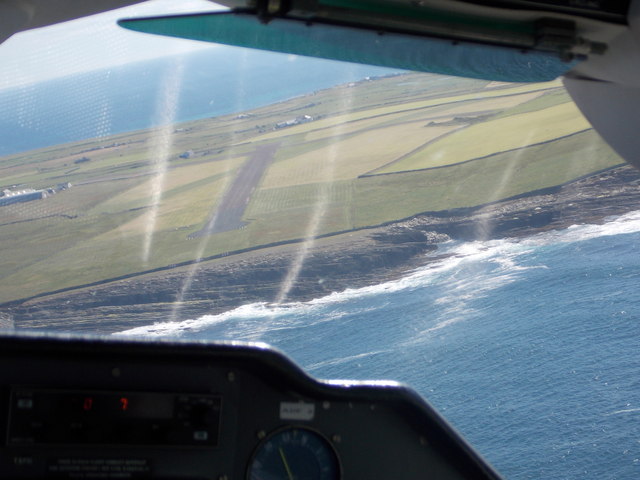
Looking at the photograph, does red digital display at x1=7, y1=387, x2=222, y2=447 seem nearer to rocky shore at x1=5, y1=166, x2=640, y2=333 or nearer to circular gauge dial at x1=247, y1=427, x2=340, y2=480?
circular gauge dial at x1=247, y1=427, x2=340, y2=480

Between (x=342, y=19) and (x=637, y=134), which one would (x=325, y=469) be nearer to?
(x=342, y=19)

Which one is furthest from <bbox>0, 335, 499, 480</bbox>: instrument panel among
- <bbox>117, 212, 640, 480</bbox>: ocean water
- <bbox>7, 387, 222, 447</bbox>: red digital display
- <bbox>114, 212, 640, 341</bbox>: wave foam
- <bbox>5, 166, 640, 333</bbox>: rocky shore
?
<bbox>5, 166, 640, 333</bbox>: rocky shore

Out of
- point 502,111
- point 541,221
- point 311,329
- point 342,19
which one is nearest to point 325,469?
point 311,329

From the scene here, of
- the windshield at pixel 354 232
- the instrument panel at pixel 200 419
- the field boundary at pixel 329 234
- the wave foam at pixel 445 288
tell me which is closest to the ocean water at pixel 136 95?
the windshield at pixel 354 232

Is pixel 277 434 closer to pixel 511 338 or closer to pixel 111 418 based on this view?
pixel 111 418

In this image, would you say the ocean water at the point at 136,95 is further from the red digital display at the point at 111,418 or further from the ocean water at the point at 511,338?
the red digital display at the point at 111,418

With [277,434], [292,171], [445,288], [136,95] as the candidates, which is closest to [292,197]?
[292,171]

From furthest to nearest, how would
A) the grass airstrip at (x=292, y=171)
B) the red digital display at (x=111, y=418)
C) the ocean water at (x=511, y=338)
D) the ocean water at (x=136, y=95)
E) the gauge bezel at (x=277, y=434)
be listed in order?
the grass airstrip at (x=292, y=171) → the ocean water at (x=136, y=95) → the ocean water at (x=511, y=338) → the gauge bezel at (x=277, y=434) → the red digital display at (x=111, y=418)
